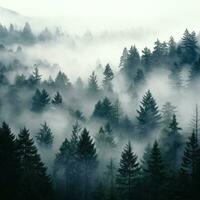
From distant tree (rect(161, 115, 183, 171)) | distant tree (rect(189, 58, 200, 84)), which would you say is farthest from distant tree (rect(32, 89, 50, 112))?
distant tree (rect(161, 115, 183, 171))

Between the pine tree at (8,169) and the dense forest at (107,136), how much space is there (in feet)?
0.43

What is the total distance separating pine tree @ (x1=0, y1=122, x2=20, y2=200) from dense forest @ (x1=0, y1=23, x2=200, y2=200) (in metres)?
0.13

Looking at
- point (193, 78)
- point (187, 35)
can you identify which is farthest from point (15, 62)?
point (193, 78)

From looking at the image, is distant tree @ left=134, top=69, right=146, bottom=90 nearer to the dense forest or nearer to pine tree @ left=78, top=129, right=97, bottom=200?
the dense forest

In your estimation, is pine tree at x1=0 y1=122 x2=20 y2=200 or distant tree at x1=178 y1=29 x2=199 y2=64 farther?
distant tree at x1=178 y1=29 x2=199 y2=64

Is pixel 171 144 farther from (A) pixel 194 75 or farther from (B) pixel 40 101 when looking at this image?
(B) pixel 40 101

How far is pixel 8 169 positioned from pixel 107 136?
3599 cm

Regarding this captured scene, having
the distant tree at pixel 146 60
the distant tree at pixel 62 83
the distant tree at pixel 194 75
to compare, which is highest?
the distant tree at pixel 146 60

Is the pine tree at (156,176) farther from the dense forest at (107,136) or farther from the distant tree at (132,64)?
the distant tree at (132,64)

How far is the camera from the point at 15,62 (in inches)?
6850

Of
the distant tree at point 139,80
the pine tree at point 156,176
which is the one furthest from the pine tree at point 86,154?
the distant tree at point 139,80

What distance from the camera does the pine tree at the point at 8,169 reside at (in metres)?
47.0

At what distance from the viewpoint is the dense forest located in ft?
197

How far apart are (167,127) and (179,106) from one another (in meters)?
22.5
